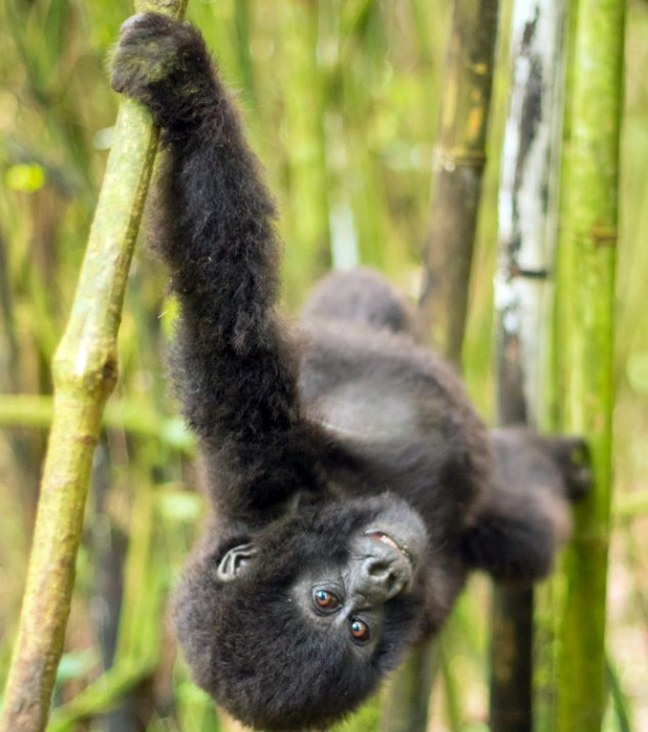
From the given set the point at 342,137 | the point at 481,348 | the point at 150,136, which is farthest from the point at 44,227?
the point at 150,136

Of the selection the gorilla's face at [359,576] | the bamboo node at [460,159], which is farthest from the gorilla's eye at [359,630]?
the bamboo node at [460,159]

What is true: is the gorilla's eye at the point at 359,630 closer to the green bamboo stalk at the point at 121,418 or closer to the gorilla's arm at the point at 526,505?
the gorilla's arm at the point at 526,505

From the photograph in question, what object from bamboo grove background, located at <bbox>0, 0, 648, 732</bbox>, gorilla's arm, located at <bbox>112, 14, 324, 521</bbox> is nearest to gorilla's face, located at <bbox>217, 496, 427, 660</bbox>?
gorilla's arm, located at <bbox>112, 14, 324, 521</bbox>

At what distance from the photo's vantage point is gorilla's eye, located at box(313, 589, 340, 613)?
2238 mm

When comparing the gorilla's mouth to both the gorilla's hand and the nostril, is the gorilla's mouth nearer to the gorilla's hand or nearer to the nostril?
the nostril

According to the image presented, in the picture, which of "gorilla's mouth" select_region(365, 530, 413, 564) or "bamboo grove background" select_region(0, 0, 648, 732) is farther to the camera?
"bamboo grove background" select_region(0, 0, 648, 732)

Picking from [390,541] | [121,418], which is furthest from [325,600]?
[121,418]

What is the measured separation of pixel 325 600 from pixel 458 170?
1.39m

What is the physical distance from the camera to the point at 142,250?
10.2 feet

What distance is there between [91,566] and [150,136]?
336 cm

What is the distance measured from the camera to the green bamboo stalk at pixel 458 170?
2.58 meters

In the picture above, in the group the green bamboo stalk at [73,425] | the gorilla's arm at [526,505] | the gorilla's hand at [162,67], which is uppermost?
the gorilla's hand at [162,67]

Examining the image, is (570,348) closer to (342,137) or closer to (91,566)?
Result: (342,137)

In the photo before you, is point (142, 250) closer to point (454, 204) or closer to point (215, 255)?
point (454, 204)
